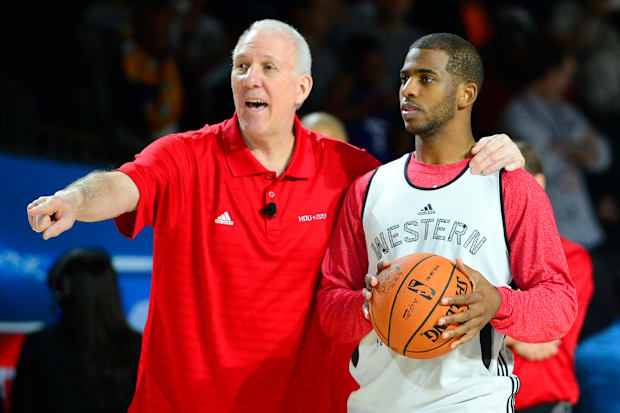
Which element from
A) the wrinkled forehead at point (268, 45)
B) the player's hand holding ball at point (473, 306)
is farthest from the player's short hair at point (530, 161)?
the player's hand holding ball at point (473, 306)

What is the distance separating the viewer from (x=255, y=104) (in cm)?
314

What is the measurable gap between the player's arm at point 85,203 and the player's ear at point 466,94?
1.11m

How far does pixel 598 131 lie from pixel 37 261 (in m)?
5.20

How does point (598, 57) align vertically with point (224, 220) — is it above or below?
above

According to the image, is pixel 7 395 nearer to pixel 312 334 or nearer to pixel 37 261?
pixel 37 261

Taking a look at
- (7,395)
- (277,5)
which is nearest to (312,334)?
(7,395)

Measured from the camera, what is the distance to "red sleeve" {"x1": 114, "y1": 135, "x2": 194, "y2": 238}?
2.81 metres

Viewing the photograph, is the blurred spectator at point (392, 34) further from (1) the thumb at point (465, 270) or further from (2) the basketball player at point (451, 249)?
(1) the thumb at point (465, 270)

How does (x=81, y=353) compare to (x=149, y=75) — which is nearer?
(x=81, y=353)

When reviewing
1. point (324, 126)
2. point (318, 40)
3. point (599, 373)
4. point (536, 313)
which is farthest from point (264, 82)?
point (318, 40)

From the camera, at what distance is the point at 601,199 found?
7.49m

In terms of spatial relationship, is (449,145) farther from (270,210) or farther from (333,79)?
(333,79)

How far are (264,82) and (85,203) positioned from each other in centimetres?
88

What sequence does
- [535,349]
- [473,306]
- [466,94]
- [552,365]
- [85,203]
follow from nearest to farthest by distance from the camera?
[473,306]
[85,203]
[466,94]
[535,349]
[552,365]
